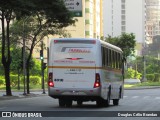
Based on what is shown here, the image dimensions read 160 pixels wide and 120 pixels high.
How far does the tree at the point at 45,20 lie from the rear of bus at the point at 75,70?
9.68m

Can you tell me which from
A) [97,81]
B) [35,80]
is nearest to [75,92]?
[97,81]

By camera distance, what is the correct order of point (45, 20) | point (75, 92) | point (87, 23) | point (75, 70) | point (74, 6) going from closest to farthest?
point (75, 92), point (75, 70), point (74, 6), point (45, 20), point (87, 23)

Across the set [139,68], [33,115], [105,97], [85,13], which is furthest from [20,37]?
[139,68]

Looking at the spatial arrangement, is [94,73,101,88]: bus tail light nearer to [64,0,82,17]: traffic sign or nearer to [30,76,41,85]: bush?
[64,0,82,17]: traffic sign

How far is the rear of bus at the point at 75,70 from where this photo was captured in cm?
2867

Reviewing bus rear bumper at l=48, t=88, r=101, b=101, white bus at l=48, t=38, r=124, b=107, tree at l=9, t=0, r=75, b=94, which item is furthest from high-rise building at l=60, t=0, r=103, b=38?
bus rear bumper at l=48, t=88, r=101, b=101

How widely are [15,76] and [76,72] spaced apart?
5116cm

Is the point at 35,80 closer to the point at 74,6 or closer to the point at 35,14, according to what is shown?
the point at 35,14

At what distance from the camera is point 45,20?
50.5m

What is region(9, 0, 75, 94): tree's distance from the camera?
41.3 meters

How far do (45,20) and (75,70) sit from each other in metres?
22.3

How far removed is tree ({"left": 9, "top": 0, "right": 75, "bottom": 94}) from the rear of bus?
31.8ft

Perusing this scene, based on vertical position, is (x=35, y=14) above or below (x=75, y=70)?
above

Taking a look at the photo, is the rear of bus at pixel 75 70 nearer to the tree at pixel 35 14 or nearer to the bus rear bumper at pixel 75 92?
the bus rear bumper at pixel 75 92
